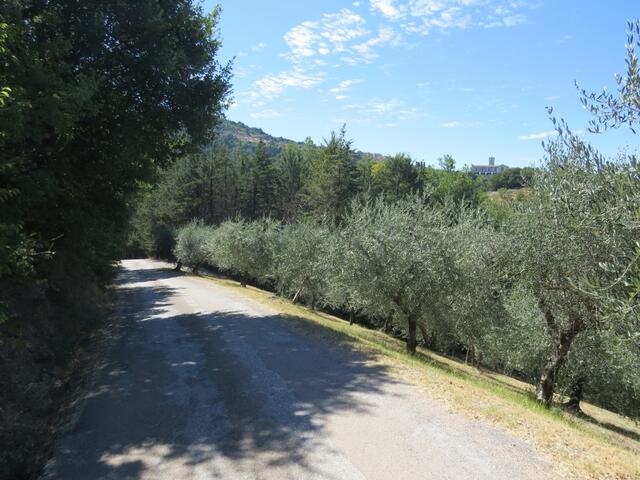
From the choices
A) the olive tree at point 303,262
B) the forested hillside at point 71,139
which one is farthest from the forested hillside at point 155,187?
the olive tree at point 303,262

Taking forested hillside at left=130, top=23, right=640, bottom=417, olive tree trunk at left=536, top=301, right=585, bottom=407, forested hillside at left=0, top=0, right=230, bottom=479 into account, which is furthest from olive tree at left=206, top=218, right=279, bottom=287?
olive tree trunk at left=536, top=301, right=585, bottom=407

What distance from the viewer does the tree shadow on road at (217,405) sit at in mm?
5926

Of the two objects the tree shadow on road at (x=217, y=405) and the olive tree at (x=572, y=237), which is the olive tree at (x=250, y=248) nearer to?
the tree shadow on road at (x=217, y=405)

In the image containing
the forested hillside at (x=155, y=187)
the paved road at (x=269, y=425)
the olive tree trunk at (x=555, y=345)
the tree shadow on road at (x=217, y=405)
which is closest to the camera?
the paved road at (x=269, y=425)

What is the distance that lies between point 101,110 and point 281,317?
9517 millimetres

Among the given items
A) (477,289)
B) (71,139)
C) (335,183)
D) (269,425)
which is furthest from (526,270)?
(335,183)

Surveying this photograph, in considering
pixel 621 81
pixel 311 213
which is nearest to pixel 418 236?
pixel 621 81

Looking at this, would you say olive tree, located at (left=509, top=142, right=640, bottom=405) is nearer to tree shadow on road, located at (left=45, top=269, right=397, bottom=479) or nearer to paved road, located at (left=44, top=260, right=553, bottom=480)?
paved road, located at (left=44, top=260, right=553, bottom=480)

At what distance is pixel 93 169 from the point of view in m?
12.7

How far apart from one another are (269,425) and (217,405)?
1.45 meters

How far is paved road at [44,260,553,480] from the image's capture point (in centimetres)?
561

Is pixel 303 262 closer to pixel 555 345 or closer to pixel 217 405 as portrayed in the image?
pixel 555 345

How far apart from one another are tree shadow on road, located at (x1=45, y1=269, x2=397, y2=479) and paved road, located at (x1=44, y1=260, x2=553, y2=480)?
0.08 ft

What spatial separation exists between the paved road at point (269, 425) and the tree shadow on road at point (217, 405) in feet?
0.08
